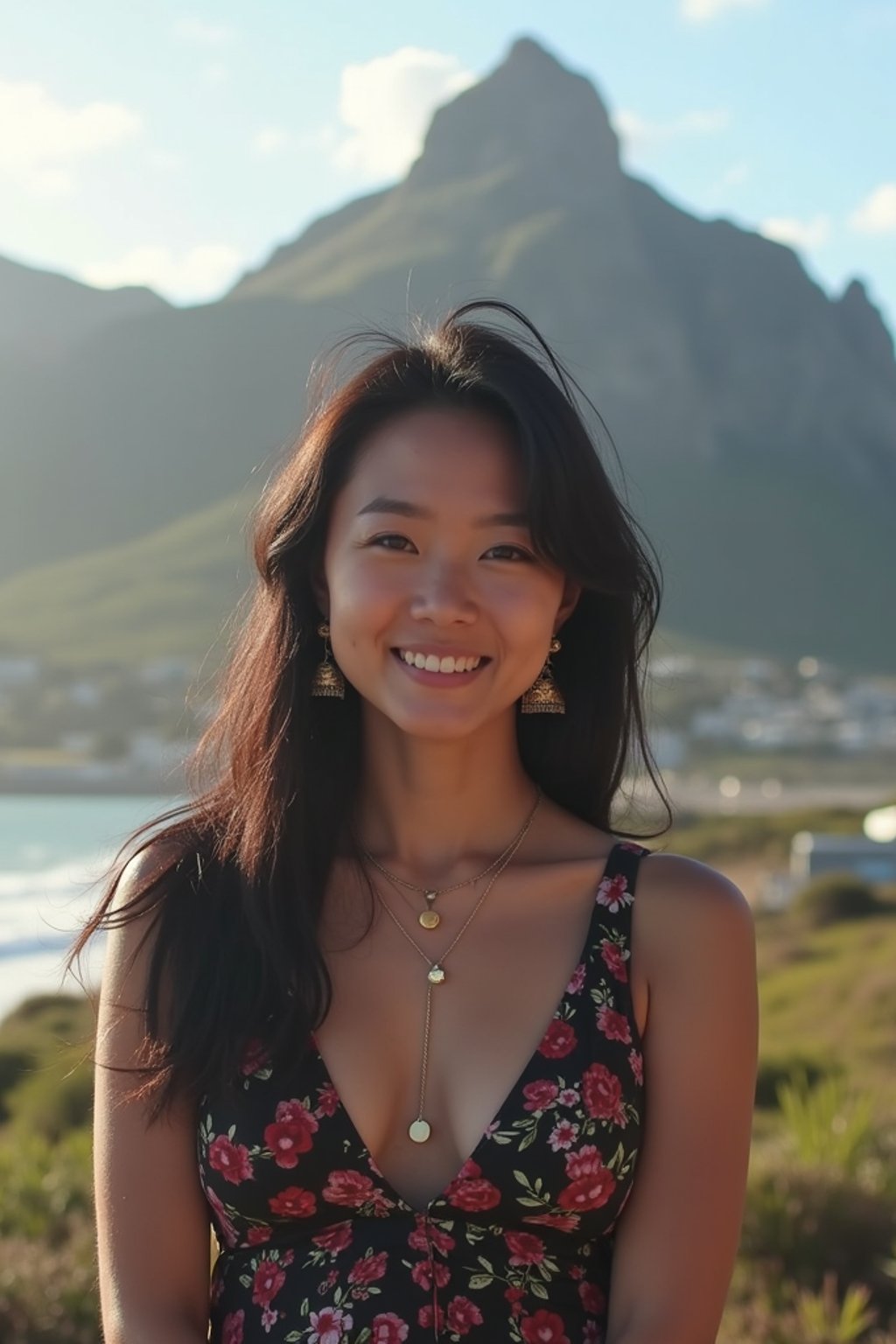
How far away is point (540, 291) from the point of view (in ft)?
345

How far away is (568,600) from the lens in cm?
230

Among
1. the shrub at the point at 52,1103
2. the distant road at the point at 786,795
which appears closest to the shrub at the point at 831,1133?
the shrub at the point at 52,1103

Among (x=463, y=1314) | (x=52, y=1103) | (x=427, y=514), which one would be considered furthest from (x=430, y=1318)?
(x=52, y=1103)

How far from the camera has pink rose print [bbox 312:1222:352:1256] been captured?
1999mm

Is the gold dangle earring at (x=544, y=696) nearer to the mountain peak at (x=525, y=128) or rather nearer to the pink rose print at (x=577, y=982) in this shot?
the pink rose print at (x=577, y=982)

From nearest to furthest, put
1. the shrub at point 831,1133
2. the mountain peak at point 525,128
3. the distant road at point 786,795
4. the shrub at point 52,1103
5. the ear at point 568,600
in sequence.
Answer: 1. the ear at point 568,600
2. the shrub at point 831,1133
3. the shrub at point 52,1103
4. the distant road at point 786,795
5. the mountain peak at point 525,128

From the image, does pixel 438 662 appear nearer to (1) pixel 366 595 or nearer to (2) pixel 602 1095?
(1) pixel 366 595

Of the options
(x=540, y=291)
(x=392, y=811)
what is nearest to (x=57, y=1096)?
(x=392, y=811)

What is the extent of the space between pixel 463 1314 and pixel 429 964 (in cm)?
43

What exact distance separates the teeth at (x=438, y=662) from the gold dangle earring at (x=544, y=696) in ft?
0.97

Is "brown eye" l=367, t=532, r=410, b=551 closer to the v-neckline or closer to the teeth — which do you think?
the teeth

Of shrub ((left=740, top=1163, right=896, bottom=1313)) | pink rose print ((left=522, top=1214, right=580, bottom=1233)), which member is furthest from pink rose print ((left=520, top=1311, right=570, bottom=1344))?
shrub ((left=740, top=1163, right=896, bottom=1313))

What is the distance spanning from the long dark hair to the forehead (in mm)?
22

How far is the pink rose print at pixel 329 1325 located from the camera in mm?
1951
